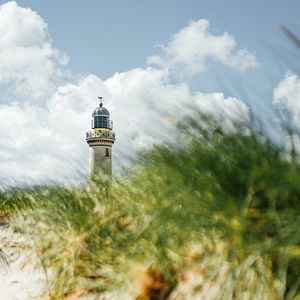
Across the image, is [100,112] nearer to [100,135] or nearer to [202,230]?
[100,135]

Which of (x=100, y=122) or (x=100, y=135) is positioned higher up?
(x=100, y=122)

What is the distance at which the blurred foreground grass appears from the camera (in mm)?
1571

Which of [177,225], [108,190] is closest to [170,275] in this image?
[177,225]

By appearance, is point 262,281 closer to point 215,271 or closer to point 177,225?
point 215,271

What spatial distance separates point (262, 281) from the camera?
5.25 ft

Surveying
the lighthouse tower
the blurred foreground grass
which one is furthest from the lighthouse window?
the blurred foreground grass

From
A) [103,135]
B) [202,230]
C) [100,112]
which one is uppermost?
[100,112]

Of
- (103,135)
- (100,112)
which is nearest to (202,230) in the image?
(103,135)

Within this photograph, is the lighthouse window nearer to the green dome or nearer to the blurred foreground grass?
the green dome

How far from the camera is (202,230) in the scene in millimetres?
1785

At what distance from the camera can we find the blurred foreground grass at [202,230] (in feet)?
5.16

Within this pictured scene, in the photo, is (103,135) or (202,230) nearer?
(202,230)

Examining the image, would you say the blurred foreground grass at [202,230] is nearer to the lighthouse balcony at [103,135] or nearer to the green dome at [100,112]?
the lighthouse balcony at [103,135]

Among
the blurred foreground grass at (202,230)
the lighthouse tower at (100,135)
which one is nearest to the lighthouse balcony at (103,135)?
the lighthouse tower at (100,135)
